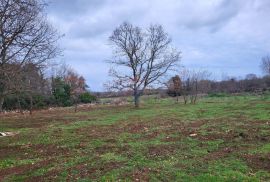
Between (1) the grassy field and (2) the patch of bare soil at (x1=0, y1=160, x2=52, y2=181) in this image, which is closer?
(1) the grassy field

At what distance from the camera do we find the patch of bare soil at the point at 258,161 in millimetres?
10328

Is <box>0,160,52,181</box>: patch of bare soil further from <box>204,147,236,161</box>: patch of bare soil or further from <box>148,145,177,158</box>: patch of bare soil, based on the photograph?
<box>204,147,236,161</box>: patch of bare soil

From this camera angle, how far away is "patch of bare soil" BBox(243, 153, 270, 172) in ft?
33.9

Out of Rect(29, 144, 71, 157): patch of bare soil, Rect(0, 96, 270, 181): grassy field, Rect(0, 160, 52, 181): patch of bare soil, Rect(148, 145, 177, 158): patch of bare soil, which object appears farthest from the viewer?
Rect(29, 144, 71, 157): patch of bare soil

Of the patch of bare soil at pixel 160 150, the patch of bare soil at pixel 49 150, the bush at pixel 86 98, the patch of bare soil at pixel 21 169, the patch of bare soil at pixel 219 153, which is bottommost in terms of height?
the patch of bare soil at pixel 21 169

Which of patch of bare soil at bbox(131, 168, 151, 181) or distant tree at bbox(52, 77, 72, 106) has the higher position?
distant tree at bbox(52, 77, 72, 106)

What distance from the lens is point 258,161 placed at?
10969 mm

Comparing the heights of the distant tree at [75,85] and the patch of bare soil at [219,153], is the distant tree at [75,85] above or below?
above

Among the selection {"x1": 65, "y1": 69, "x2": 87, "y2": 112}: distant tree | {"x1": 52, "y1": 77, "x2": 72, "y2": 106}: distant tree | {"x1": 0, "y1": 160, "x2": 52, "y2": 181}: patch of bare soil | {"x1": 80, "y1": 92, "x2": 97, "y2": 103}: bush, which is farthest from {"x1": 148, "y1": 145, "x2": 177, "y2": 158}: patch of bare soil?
{"x1": 80, "y1": 92, "x2": 97, "y2": 103}: bush

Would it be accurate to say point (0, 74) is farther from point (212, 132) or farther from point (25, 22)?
point (212, 132)

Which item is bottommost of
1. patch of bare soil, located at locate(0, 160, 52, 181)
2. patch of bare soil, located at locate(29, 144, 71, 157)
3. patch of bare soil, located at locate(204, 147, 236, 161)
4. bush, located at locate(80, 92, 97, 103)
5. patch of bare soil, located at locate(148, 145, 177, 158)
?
patch of bare soil, located at locate(0, 160, 52, 181)

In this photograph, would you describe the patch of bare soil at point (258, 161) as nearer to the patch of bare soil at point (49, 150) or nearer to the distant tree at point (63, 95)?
the patch of bare soil at point (49, 150)

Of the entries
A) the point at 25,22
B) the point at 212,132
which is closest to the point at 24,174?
the point at 212,132

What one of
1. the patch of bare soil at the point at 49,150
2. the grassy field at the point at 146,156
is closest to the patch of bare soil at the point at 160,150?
the grassy field at the point at 146,156
